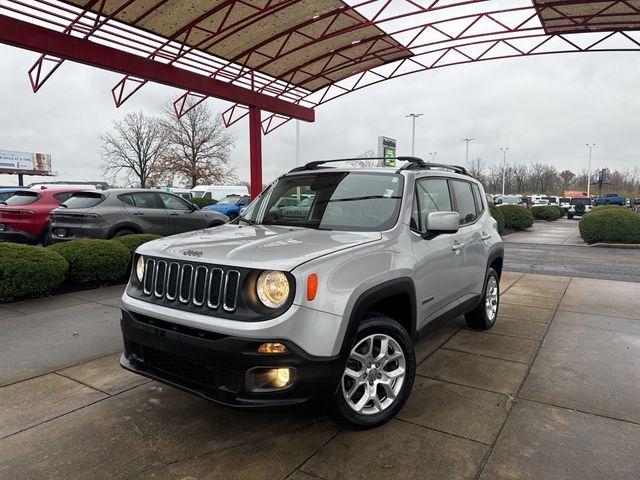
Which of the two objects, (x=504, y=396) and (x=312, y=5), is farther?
(x=312, y=5)

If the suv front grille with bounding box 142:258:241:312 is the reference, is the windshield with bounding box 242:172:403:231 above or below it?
above

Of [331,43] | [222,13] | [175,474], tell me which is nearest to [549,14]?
[331,43]

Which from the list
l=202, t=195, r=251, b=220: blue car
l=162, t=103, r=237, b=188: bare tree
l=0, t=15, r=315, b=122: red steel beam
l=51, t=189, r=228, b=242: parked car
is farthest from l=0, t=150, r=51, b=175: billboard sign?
l=51, t=189, r=228, b=242: parked car

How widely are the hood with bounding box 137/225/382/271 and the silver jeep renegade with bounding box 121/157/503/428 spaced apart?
0.04ft

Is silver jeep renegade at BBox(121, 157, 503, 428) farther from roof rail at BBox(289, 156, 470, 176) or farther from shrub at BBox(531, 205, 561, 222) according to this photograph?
shrub at BBox(531, 205, 561, 222)

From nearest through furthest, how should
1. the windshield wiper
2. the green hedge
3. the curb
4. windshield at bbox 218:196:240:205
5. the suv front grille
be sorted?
the suv front grille → the windshield wiper → the curb → the green hedge → windshield at bbox 218:196:240:205

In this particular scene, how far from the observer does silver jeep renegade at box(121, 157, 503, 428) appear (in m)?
2.63

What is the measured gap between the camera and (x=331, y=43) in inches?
575

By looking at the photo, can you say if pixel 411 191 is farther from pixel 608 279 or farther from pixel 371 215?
pixel 608 279

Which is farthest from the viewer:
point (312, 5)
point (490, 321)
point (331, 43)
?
point (331, 43)

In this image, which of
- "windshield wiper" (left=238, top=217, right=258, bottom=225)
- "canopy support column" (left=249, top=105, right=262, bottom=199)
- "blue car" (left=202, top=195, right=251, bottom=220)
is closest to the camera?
"windshield wiper" (left=238, top=217, right=258, bottom=225)

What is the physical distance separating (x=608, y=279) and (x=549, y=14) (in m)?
7.68

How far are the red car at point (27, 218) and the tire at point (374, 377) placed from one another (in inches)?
370

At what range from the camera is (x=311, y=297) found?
8.73ft
